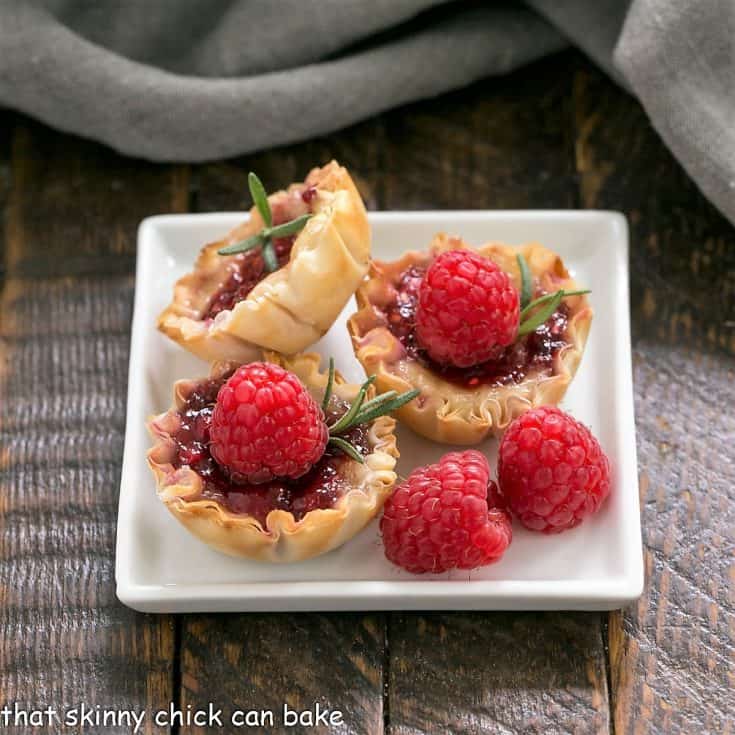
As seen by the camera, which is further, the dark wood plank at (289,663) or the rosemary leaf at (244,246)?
the rosemary leaf at (244,246)

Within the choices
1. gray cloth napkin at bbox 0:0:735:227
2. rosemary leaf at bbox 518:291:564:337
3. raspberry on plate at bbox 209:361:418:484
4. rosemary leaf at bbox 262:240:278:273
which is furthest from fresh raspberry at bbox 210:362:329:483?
gray cloth napkin at bbox 0:0:735:227

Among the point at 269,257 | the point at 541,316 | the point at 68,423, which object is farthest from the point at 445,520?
the point at 68,423

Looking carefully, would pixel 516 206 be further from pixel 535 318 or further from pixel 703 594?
pixel 703 594

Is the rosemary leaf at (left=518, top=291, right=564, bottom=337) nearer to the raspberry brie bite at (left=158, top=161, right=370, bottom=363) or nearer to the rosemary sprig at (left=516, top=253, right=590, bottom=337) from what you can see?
the rosemary sprig at (left=516, top=253, right=590, bottom=337)

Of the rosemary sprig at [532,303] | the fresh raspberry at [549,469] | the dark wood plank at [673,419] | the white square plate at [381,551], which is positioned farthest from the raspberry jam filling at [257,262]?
the dark wood plank at [673,419]

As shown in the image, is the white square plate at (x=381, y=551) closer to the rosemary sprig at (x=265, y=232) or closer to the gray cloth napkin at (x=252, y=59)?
the rosemary sprig at (x=265, y=232)

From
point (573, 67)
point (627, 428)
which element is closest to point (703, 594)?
point (627, 428)

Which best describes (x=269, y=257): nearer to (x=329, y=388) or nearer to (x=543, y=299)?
(x=329, y=388)
